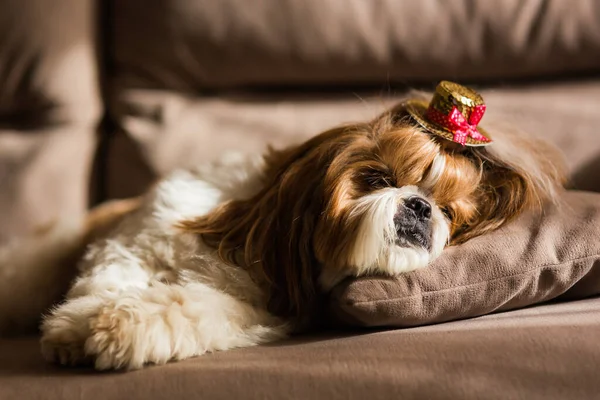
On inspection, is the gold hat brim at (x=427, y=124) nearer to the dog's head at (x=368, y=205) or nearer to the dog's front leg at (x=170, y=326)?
the dog's head at (x=368, y=205)

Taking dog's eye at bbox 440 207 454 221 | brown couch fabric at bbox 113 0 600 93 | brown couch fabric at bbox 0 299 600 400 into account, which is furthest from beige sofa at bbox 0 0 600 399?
brown couch fabric at bbox 0 299 600 400

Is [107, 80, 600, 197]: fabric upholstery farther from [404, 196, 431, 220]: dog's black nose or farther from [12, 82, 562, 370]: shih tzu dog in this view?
[404, 196, 431, 220]: dog's black nose

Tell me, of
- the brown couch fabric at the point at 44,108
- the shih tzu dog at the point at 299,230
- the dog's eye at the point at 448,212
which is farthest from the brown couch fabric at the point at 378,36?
the dog's eye at the point at 448,212

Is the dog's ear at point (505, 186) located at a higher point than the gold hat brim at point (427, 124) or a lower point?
lower

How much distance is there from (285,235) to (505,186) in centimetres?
49

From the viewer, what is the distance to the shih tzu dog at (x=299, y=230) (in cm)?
135

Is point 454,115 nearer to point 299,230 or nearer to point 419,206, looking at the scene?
point 419,206

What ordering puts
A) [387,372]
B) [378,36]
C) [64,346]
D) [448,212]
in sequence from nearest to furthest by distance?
1. [387,372]
2. [64,346]
3. [448,212]
4. [378,36]

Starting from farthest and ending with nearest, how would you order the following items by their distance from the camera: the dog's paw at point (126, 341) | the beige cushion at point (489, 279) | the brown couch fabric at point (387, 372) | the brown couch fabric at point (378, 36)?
the brown couch fabric at point (378, 36), the beige cushion at point (489, 279), the dog's paw at point (126, 341), the brown couch fabric at point (387, 372)

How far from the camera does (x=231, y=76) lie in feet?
6.82

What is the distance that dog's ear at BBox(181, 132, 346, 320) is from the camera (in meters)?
1.47

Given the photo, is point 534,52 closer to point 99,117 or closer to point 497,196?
point 497,196

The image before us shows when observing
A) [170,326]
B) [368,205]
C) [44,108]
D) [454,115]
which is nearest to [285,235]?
[368,205]

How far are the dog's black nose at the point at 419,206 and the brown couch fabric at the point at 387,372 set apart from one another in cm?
25
